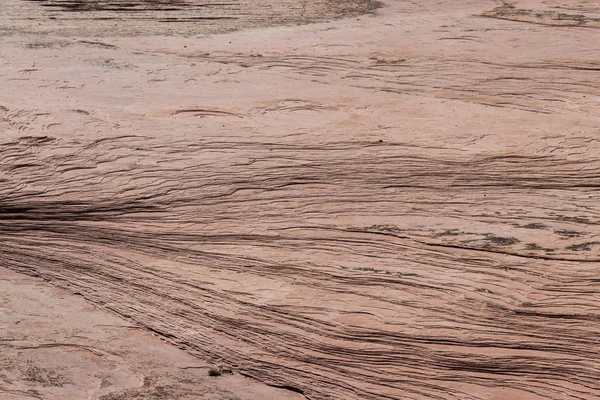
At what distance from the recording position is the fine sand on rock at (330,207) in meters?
6.35

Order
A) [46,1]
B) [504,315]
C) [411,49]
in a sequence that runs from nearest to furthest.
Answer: [504,315], [411,49], [46,1]

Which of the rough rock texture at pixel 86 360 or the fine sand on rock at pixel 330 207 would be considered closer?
the rough rock texture at pixel 86 360

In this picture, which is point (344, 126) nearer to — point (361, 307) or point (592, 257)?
point (361, 307)

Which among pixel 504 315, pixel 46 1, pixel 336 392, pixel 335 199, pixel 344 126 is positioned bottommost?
pixel 336 392

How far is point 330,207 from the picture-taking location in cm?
680

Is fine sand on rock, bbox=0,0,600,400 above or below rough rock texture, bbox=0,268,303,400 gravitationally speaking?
above

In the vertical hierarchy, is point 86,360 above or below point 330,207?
below

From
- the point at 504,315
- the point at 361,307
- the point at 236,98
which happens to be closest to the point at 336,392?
the point at 361,307

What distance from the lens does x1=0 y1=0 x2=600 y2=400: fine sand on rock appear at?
20.8 feet

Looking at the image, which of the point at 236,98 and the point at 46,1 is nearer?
the point at 236,98

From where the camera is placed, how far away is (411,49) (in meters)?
7.95

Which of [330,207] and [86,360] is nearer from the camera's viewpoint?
[86,360]

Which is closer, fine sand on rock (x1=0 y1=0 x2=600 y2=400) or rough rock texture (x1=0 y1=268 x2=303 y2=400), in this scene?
rough rock texture (x1=0 y1=268 x2=303 y2=400)

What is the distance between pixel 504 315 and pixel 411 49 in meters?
2.58
